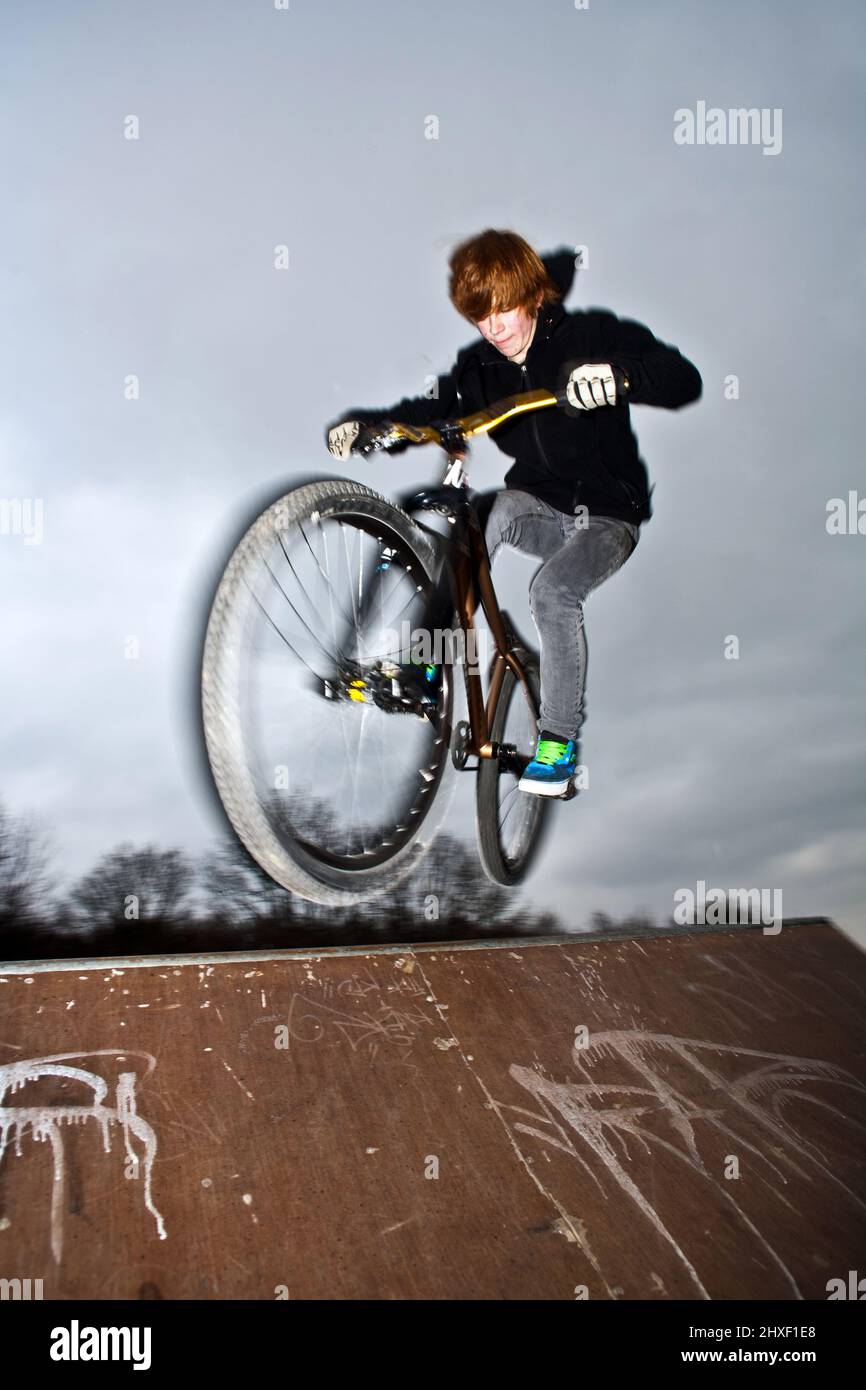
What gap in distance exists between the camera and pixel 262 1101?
8.70 feet

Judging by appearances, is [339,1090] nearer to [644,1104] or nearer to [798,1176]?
[644,1104]

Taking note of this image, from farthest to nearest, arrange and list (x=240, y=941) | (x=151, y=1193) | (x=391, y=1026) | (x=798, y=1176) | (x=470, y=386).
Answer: (x=240, y=941) < (x=470, y=386) < (x=391, y=1026) < (x=798, y=1176) < (x=151, y=1193)

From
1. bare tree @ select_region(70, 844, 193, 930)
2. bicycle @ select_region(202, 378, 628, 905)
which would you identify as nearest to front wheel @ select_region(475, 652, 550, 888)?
bicycle @ select_region(202, 378, 628, 905)

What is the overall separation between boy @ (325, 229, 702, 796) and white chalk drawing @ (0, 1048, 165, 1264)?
5.35ft

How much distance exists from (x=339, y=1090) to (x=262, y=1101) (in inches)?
9.3

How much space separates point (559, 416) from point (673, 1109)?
2449 millimetres

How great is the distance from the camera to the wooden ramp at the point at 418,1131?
2.20 metres

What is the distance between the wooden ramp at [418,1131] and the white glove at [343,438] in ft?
6.20

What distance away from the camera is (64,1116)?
2523 mm

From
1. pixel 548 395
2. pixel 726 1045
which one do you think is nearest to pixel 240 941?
pixel 726 1045

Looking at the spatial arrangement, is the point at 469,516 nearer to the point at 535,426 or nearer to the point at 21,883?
the point at 535,426

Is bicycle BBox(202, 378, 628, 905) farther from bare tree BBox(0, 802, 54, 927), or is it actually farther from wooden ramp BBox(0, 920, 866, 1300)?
bare tree BBox(0, 802, 54, 927)

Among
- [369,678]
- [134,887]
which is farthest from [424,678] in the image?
[134,887]

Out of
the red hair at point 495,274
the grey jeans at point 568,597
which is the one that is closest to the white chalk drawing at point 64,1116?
the grey jeans at point 568,597
